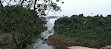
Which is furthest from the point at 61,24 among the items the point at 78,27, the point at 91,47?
the point at 91,47

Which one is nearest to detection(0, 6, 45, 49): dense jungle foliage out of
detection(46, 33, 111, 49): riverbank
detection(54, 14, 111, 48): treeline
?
detection(46, 33, 111, 49): riverbank

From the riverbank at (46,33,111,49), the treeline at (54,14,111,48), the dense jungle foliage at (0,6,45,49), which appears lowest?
the riverbank at (46,33,111,49)

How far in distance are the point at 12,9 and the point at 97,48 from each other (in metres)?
39.8

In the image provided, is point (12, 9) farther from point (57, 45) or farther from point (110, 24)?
point (110, 24)

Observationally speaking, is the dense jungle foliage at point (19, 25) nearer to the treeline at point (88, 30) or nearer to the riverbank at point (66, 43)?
the riverbank at point (66, 43)

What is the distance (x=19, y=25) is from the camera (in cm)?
972

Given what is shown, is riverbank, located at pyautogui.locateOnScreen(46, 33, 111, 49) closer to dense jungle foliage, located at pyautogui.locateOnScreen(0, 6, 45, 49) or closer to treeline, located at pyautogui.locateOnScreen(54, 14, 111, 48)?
treeline, located at pyautogui.locateOnScreen(54, 14, 111, 48)

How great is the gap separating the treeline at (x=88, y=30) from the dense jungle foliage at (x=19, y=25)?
40.5 meters

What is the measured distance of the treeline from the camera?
51125 millimetres

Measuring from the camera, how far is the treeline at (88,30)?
168ft

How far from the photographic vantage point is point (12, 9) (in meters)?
9.67

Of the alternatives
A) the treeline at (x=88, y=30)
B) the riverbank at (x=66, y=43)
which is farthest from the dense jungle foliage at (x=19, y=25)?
the treeline at (x=88, y=30)

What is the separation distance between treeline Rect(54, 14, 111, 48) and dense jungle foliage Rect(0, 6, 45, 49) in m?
40.5

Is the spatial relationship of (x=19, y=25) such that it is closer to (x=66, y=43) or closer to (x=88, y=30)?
(x=66, y=43)
